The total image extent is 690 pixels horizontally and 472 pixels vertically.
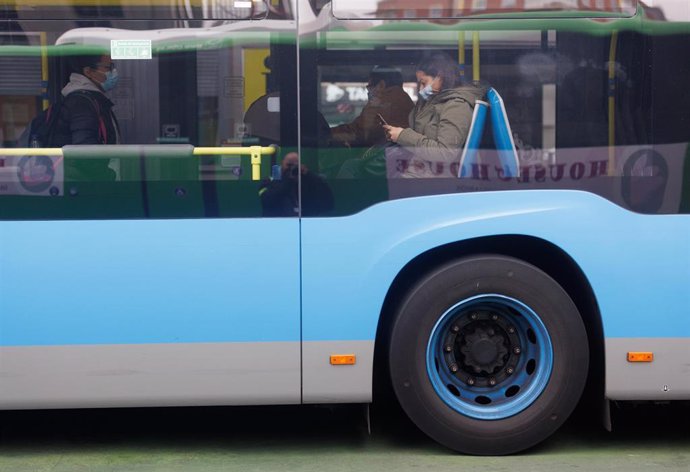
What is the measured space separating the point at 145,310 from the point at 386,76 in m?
1.70

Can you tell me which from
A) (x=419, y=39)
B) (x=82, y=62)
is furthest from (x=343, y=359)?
(x=82, y=62)

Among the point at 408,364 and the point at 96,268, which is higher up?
the point at 96,268

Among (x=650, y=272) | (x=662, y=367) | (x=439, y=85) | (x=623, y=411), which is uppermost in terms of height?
(x=439, y=85)

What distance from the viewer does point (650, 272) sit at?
5.52 m

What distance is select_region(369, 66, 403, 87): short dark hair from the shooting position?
550cm

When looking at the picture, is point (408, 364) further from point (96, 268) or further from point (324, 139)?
point (96, 268)

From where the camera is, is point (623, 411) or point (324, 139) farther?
point (623, 411)

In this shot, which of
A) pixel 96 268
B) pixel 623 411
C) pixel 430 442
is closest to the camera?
pixel 96 268

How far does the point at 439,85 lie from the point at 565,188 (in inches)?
→ 32.8

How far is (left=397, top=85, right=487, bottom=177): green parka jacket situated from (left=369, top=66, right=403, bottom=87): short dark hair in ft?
0.52

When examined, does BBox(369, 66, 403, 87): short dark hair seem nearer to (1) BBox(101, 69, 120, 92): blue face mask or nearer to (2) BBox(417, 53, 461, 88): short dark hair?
(2) BBox(417, 53, 461, 88): short dark hair

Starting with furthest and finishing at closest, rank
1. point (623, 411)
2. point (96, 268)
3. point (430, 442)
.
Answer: point (623, 411) < point (430, 442) < point (96, 268)

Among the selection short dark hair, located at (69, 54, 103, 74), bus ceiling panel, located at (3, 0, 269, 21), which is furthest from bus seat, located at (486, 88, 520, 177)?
short dark hair, located at (69, 54, 103, 74)

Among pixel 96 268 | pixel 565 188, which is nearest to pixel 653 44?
pixel 565 188
